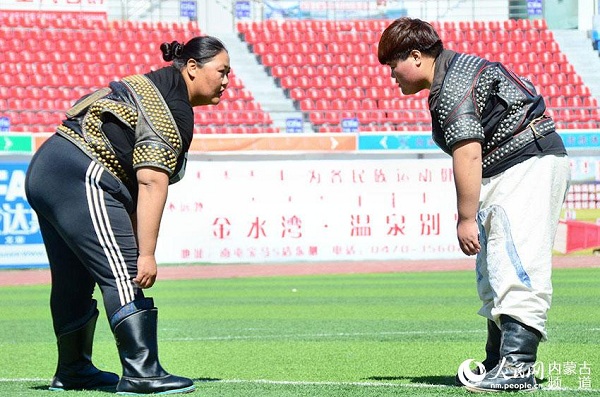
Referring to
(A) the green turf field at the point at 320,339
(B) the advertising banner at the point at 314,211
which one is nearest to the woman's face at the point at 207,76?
(A) the green turf field at the point at 320,339

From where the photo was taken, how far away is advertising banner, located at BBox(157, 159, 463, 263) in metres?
20.6

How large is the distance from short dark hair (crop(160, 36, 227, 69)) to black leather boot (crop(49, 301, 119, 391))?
147 centimetres

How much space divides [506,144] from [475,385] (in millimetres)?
1211

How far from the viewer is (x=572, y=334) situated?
852cm

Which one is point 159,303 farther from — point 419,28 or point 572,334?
point 419,28

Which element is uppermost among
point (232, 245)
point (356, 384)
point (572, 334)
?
point (356, 384)

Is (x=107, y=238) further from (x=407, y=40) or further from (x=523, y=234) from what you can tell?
(x=523, y=234)

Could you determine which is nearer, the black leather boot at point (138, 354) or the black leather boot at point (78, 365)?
the black leather boot at point (138, 354)

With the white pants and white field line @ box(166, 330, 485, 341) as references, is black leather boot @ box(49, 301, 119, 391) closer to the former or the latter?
the white pants

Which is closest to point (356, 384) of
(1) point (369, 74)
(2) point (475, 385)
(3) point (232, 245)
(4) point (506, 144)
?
(2) point (475, 385)

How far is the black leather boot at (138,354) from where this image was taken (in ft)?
17.4

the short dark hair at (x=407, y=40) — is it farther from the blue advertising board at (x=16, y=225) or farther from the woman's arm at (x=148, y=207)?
the blue advertising board at (x=16, y=225)

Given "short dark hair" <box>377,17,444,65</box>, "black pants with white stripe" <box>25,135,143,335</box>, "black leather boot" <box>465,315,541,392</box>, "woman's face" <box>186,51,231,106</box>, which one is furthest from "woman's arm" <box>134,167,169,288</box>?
"black leather boot" <box>465,315,541,392</box>

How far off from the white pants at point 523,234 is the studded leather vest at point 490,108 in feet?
0.48
